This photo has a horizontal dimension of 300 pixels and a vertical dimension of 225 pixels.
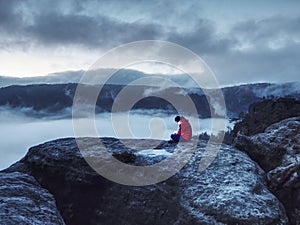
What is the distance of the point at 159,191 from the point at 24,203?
545 cm

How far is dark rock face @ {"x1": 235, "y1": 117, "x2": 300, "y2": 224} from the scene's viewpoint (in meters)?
16.2


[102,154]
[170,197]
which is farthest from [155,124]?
[170,197]

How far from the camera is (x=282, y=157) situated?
17.9 metres

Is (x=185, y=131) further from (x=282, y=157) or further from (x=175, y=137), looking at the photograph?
(x=282, y=157)

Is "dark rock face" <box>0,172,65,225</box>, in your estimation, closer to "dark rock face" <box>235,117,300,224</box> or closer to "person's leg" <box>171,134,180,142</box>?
"person's leg" <box>171,134,180,142</box>

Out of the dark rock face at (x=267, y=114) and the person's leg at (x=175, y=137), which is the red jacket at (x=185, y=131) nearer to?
the person's leg at (x=175, y=137)

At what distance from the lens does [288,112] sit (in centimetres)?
2312

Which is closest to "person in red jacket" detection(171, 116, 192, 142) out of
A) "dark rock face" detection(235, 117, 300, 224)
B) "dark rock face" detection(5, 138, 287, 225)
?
"dark rock face" detection(5, 138, 287, 225)

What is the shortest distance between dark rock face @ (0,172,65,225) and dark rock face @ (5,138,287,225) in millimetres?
2150

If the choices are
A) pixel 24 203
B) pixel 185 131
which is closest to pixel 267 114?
pixel 185 131

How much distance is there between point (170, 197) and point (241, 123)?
42.2 ft

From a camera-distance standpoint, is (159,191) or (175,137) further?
(175,137)

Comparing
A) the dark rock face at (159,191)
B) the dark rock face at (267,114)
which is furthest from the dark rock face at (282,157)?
the dark rock face at (267,114)

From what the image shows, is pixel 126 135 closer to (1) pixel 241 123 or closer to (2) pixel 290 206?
(2) pixel 290 206
